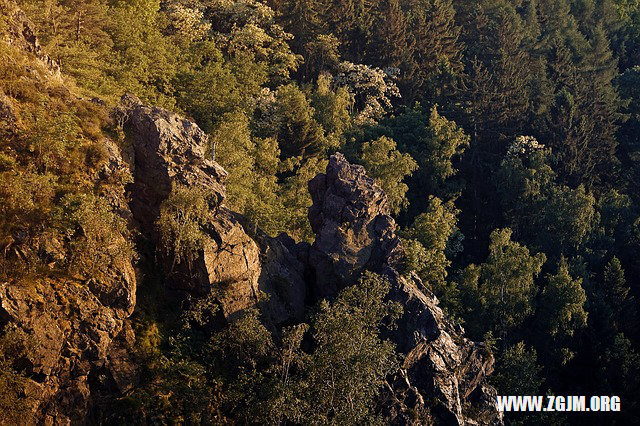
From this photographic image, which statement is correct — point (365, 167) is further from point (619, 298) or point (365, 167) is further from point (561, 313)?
point (619, 298)

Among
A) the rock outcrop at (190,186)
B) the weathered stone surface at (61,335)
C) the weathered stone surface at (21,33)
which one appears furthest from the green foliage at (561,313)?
the weathered stone surface at (21,33)

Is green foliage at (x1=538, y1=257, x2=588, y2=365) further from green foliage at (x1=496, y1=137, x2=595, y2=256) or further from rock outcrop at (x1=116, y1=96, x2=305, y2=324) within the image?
rock outcrop at (x1=116, y1=96, x2=305, y2=324)

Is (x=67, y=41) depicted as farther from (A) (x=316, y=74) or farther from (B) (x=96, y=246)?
(A) (x=316, y=74)

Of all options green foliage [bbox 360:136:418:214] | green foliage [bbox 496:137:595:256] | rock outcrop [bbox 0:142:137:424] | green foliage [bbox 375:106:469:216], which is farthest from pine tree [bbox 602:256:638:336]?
rock outcrop [bbox 0:142:137:424]

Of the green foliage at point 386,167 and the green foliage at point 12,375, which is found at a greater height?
the green foliage at point 386,167

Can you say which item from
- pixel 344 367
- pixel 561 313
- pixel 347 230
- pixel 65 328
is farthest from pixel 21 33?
pixel 561 313

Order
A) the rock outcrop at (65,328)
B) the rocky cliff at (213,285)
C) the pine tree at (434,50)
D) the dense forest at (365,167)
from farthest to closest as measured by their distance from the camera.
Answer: the pine tree at (434,50), the dense forest at (365,167), the rocky cliff at (213,285), the rock outcrop at (65,328)

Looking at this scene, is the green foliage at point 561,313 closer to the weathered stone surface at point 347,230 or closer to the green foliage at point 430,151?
the green foliage at point 430,151
